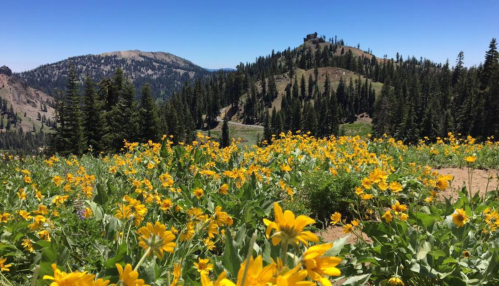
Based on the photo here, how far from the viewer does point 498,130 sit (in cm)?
4541

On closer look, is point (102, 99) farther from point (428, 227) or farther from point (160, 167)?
point (428, 227)

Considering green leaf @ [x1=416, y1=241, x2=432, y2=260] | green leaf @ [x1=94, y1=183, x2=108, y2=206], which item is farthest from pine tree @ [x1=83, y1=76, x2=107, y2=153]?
green leaf @ [x1=416, y1=241, x2=432, y2=260]

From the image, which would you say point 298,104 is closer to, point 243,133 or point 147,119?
point 243,133

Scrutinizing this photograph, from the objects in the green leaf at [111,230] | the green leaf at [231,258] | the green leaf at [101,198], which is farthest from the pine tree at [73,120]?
the green leaf at [231,258]

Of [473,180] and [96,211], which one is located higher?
[96,211]

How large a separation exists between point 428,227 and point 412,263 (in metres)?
0.58

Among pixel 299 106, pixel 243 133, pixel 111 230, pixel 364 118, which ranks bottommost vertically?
pixel 243 133

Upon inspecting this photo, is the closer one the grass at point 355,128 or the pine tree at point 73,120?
the pine tree at point 73,120

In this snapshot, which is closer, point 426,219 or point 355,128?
point 426,219

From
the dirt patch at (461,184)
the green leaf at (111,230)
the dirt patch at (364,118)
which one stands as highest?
the dirt patch at (364,118)

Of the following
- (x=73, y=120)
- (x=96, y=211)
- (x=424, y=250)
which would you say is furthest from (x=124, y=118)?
(x=424, y=250)

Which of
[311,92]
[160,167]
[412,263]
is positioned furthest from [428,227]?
[311,92]

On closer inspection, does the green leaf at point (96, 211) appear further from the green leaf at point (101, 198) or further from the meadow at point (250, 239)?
the green leaf at point (101, 198)

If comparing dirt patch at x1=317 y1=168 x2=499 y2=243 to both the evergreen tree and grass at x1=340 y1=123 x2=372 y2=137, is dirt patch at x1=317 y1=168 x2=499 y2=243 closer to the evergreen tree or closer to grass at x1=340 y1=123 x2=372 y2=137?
the evergreen tree
